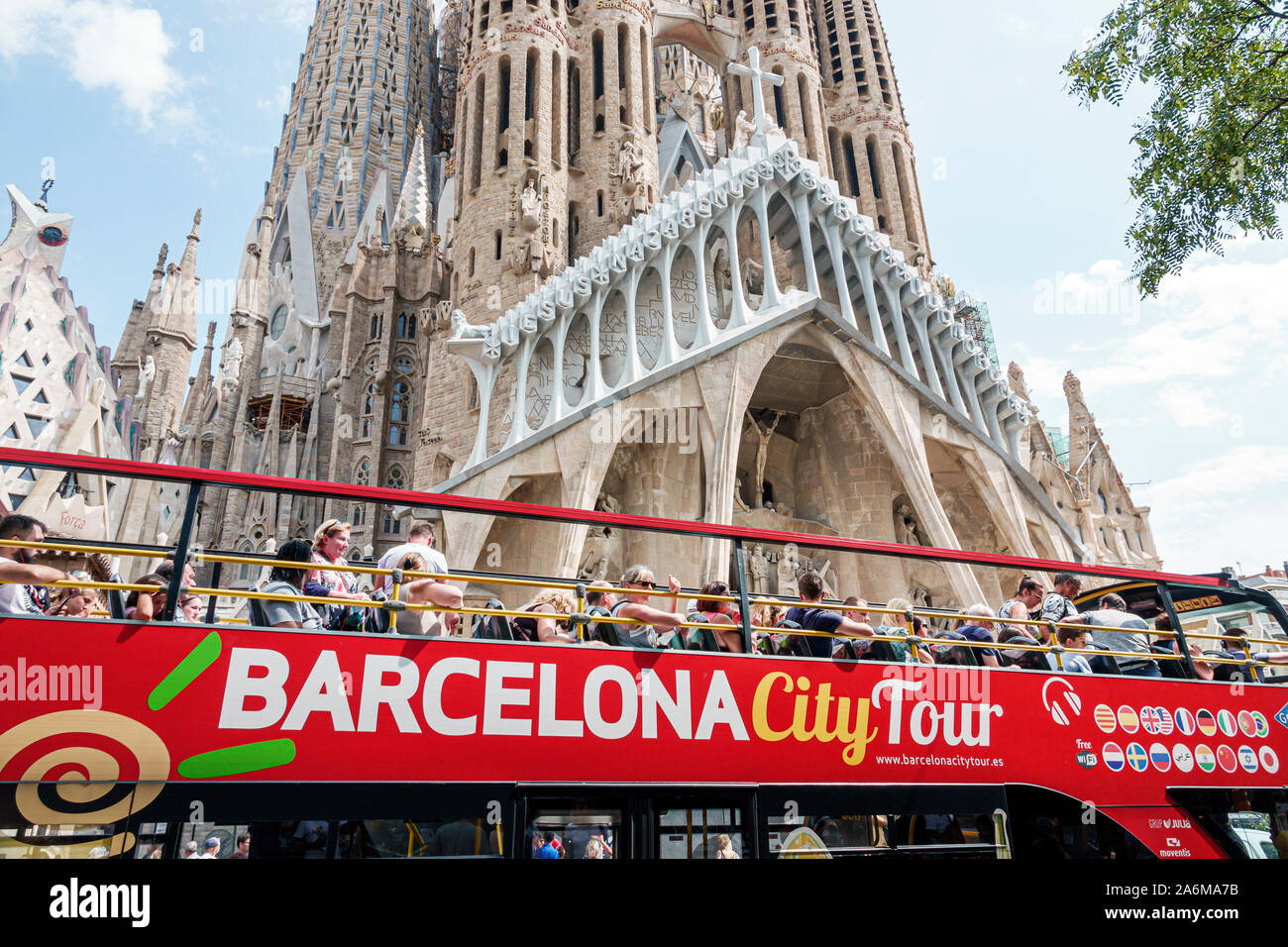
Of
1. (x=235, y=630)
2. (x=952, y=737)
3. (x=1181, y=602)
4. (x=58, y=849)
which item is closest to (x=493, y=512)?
(x=235, y=630)

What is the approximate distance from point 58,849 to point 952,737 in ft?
13.9

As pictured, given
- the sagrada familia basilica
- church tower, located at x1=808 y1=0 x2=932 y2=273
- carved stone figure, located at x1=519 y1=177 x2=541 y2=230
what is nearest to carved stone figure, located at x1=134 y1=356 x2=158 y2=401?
the sagrada familia basilica

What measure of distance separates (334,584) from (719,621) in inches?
83.4

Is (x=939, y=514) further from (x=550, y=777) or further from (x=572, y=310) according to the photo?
(x=550, y=777)

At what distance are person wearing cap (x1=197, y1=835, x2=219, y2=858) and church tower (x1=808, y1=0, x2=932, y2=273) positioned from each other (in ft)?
105

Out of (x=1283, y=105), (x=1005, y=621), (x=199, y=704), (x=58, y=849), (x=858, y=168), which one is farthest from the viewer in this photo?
(x=858, y=168)

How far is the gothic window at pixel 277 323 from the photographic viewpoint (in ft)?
147

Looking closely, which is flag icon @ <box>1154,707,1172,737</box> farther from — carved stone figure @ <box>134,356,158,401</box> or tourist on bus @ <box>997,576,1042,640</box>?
carved stone figure @ <box>134,356,158,401</box>

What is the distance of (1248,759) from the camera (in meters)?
5.48

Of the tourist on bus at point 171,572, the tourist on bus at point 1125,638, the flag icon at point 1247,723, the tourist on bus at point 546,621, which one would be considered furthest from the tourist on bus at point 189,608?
the flag icon at point 1247,723

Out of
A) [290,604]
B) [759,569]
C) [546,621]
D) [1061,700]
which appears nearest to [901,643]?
→ [1061,700]

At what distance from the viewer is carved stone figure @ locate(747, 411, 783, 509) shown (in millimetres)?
22734

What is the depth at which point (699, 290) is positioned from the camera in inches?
770

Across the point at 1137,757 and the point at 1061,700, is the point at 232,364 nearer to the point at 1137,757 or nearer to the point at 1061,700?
the point at 1061,700
